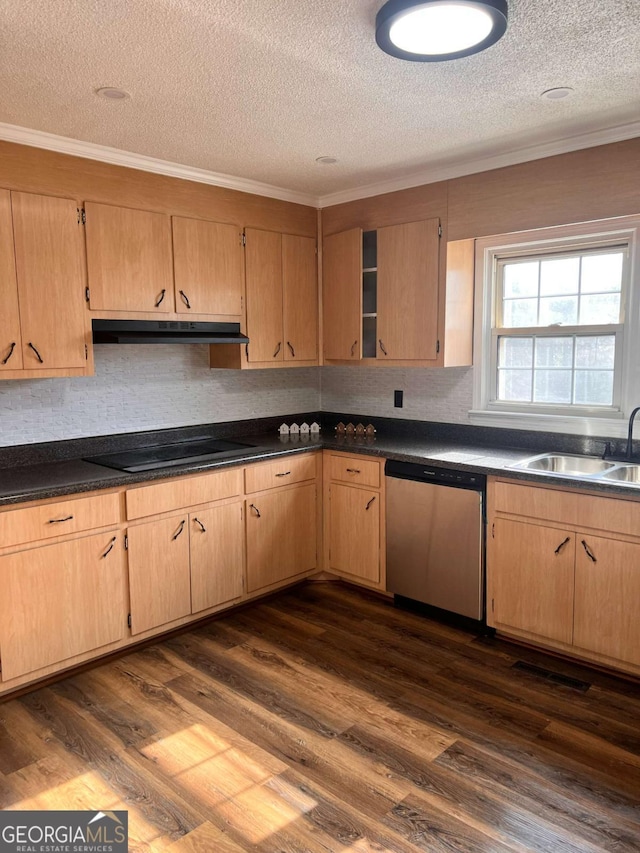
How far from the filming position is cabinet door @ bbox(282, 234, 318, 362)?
13.0ft

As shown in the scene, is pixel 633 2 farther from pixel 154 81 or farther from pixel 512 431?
pixel 512 431

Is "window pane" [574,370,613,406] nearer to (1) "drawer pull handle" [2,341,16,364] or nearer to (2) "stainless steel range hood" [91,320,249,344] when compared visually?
(2) "stainless steel range hood" [91,320,249,344]

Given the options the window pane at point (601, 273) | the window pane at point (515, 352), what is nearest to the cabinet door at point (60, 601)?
the window pane at point (515, 352)

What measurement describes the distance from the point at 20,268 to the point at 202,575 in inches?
68.0

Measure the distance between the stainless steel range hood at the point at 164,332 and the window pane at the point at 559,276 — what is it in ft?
5.57

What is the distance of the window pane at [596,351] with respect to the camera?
10.7ft

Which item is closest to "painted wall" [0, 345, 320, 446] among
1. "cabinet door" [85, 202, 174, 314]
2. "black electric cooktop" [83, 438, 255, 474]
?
"black electric cooktop" [83, 438, 255, 474]

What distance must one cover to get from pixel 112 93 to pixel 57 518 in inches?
67.6

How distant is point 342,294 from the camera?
4.02 metres

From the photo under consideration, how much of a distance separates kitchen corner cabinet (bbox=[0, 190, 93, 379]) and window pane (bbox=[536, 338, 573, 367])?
7.89 feet

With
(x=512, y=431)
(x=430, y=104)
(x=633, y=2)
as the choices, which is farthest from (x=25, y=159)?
(x=512, y=431)

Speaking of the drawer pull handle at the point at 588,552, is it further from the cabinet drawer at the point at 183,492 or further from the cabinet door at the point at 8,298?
the cabinet door at the point at 8,298

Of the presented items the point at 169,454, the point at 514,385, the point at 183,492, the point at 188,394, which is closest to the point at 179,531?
the point at 183,492

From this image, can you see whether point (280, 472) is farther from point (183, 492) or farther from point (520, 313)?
point (520, 313)
